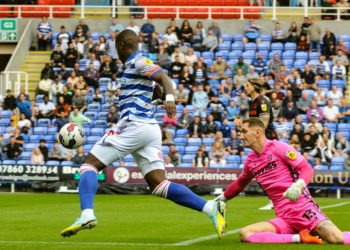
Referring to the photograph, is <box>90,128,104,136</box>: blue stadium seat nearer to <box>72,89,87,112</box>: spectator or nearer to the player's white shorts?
<box>72,89,87,112</box>: spectator

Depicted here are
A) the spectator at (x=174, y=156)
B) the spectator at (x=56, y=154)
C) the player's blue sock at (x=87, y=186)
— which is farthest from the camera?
the spectator at (x=56, y=154)

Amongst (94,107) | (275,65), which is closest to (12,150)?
(94,107)

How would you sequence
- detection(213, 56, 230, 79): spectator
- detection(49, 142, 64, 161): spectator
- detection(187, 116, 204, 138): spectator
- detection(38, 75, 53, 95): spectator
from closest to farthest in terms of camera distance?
detection(49, 142, 64, 161): spectator < detection(187, 116, 204, 138): spectator < detection(213, 56, 230, 79): spectator < detection(38, 75, 53, 95): spectator

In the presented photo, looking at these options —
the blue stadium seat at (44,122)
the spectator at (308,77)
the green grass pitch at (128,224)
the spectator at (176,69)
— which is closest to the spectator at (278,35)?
the spectator at (308,77)

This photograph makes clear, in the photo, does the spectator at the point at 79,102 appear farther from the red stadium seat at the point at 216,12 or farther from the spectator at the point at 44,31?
the red stadium seat at the point at 216,12

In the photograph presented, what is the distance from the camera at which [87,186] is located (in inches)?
424

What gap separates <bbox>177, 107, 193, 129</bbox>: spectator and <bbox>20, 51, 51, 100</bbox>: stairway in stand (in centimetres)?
709

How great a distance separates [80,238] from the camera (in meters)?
11.8

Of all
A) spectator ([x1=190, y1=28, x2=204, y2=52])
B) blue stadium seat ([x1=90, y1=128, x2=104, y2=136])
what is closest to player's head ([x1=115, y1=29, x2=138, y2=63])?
blue stadium seat ([x1=90, y1=128, x2=104, y2=136])

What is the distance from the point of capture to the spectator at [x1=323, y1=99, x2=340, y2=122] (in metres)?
28.7

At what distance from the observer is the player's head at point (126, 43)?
36.9 ft

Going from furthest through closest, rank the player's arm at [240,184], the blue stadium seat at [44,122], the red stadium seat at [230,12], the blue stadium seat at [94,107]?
1. the red stadium seat at [230,12]
2. the blue stadium seat at [94,107]
3. the blue stadium seat at [44,122]
4. the player's arm at [240,184]

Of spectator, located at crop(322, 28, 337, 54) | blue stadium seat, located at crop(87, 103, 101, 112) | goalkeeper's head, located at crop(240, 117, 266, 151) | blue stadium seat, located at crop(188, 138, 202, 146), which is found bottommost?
blue stadium seat, located at crop(188, 138, 202, 146)

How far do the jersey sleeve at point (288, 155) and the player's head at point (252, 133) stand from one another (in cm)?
20
